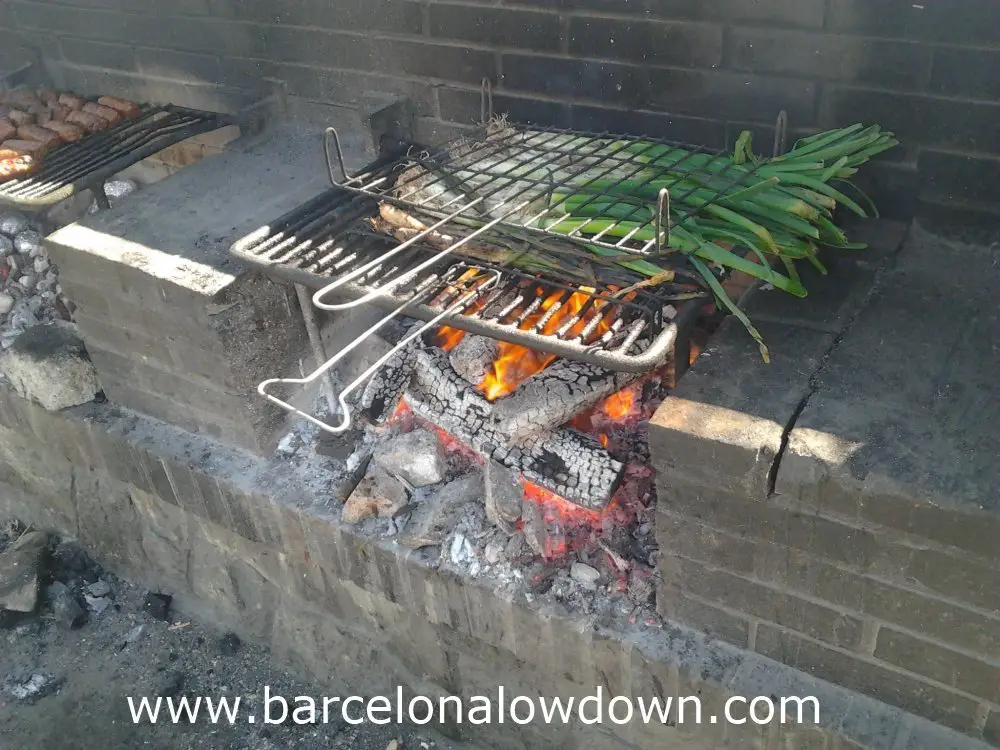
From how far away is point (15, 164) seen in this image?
3.76 metres

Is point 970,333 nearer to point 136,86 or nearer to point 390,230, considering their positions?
point 390,230

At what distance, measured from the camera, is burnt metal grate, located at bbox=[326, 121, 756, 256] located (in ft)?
8.38

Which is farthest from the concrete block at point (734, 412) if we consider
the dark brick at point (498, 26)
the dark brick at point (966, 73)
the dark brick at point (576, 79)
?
the dark brick at point (498, 26)

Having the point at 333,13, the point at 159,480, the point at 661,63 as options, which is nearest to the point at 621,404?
the point at 661,63

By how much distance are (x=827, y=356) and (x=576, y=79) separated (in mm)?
1480

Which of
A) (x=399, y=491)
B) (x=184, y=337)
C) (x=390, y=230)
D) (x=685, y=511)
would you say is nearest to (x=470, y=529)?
(x=399, y=491)

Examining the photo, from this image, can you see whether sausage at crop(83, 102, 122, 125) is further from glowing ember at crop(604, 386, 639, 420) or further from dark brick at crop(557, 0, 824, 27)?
glowing ember at crop(604, 386, 639, 420)

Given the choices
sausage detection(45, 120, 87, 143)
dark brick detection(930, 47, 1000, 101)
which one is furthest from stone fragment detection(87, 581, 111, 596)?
dark brick detection(930, 47, 1000, 101)

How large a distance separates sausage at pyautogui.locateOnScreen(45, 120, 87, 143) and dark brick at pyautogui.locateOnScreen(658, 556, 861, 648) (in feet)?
10.7

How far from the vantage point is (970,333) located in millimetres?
2293

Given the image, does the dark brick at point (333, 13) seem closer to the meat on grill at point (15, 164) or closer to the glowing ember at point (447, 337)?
the meat on grill at point (15, 164)

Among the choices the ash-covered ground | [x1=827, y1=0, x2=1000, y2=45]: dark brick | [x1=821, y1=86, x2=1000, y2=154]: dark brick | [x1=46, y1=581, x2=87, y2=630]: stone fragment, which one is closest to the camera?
[x1=827, y1=0, x2=1000, y2=45]: dark brick

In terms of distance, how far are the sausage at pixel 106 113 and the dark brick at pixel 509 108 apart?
5.46 feet

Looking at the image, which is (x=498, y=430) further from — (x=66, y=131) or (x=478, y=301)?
(x=66, y=131)
